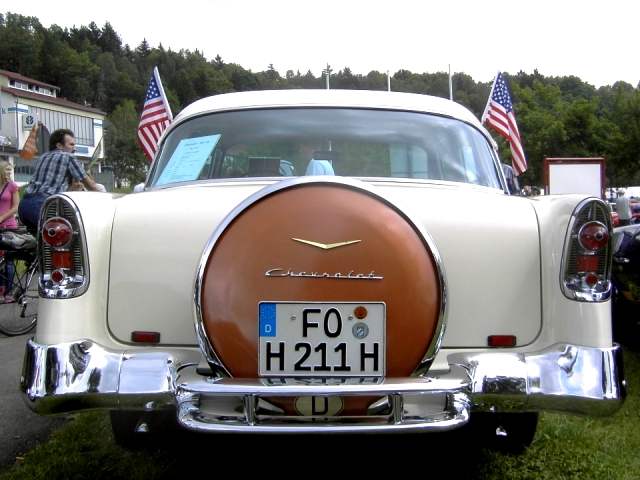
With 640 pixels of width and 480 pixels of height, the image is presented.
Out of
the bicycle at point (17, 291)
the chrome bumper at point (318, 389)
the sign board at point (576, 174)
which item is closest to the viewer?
the chrome bumper at point (318, 389)

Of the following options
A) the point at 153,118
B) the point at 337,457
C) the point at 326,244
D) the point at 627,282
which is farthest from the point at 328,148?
the point at 153,118

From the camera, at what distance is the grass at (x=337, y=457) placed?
3408mm

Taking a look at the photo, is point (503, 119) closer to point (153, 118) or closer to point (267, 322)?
point (153, 118)

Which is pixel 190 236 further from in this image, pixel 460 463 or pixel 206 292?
pixel 460 463

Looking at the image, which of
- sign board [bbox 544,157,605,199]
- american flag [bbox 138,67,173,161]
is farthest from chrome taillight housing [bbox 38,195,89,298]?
sign board [bbox 544,157,605,199]

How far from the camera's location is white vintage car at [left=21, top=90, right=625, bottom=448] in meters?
2.43

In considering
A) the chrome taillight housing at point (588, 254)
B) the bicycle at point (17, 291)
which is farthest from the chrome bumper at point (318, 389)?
the bicycle at point (17, 291)

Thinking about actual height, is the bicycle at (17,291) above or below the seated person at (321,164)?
below

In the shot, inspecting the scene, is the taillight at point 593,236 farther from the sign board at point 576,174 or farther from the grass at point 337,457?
the sign board at point 576,174

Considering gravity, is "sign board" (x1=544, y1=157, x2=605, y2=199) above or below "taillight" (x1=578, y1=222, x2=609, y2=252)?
above

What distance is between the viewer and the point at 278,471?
3469 millimetres

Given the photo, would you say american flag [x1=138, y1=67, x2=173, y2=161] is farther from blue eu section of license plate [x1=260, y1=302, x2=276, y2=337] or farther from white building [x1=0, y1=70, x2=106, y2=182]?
white building [x1=0, y1=70, x2=106, y2=182]

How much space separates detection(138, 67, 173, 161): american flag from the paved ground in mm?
7180

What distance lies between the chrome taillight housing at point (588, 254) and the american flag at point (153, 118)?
996 centimetres
